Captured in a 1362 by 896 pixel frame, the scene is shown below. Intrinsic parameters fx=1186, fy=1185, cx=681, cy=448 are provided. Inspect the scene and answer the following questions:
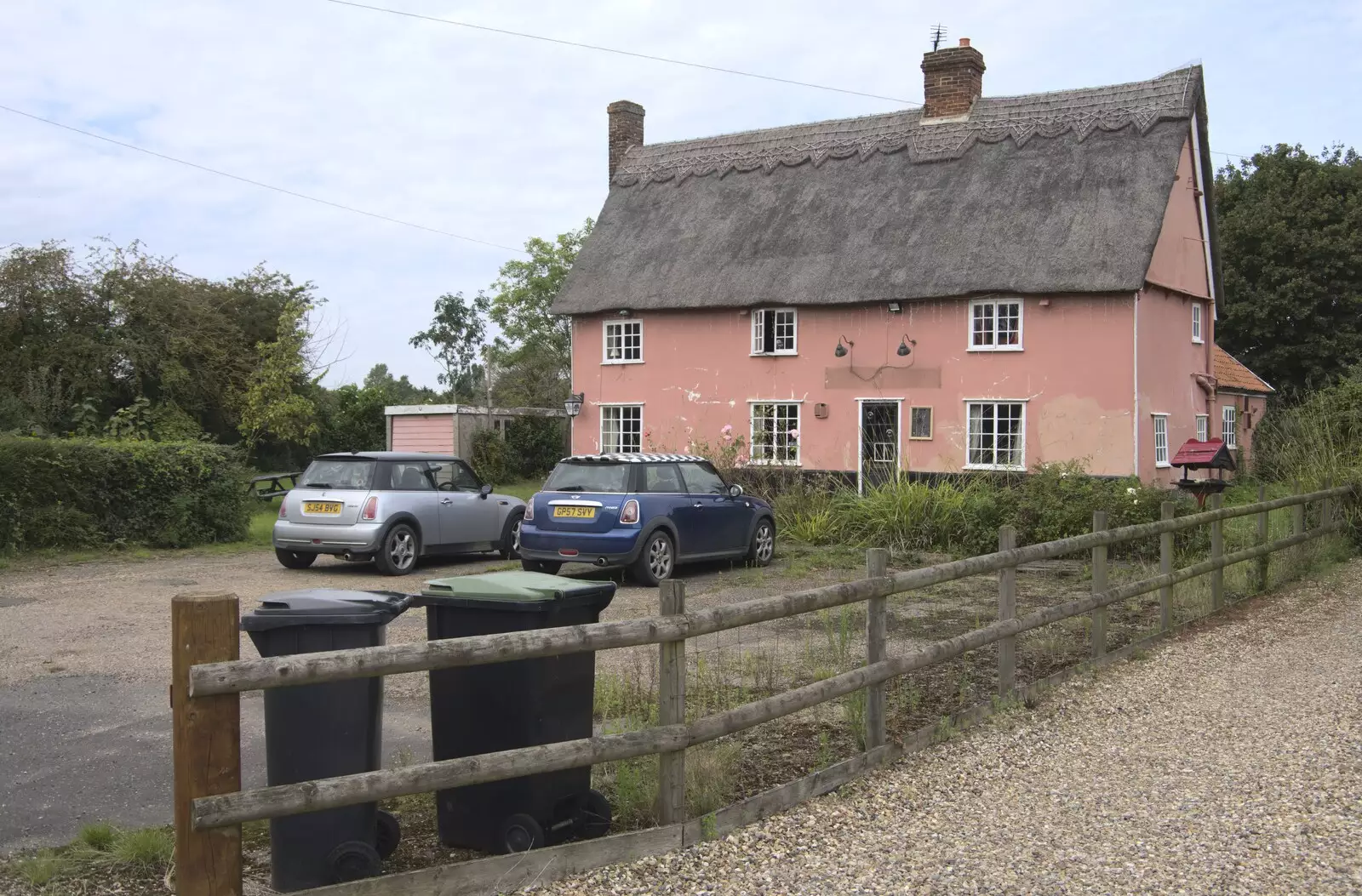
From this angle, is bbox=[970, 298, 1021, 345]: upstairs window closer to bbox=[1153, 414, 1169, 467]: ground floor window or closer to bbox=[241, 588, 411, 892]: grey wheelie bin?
bbox=[1153, 414, 1169, 467]: ground floor window

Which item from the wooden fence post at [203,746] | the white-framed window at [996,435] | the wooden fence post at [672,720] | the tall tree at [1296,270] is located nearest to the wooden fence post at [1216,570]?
the wooden fence post at [672,720]

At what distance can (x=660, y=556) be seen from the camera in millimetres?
14320

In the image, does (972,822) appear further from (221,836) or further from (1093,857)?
(221,836)

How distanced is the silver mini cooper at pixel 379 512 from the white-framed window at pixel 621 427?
12740mm

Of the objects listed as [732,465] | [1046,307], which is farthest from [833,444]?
[1046,307]

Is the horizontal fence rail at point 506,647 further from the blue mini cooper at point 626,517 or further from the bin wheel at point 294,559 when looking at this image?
the bin wheel at point 294,559

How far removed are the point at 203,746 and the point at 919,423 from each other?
73.6 ft

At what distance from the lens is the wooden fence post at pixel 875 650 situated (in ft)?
20.9

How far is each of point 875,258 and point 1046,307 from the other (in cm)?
395

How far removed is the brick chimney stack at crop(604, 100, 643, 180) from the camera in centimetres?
3275

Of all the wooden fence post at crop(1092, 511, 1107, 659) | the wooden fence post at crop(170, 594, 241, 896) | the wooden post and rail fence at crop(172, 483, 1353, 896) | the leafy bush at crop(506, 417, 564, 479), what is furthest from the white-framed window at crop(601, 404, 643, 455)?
the wooden fence post at crop(170, 594, 241, 896)

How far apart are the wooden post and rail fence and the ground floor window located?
1838cm

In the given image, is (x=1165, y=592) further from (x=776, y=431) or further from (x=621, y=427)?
(x=621, y=427)

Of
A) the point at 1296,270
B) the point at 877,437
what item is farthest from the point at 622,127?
the point at 1296,270
